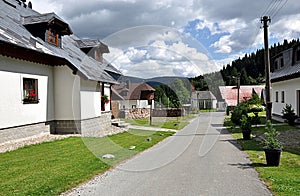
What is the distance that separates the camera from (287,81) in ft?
66.4

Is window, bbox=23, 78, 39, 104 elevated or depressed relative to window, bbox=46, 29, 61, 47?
depressed

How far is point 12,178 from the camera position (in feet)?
19.7

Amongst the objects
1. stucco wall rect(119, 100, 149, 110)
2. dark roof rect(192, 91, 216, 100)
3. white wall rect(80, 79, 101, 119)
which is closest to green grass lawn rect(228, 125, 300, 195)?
white wall rect(80, 79, 101, 119)

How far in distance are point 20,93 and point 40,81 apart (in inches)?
60.9

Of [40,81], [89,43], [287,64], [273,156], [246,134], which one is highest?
[89,43]

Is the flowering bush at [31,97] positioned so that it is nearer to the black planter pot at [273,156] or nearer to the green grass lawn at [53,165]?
the green grass lawn at [53,165]

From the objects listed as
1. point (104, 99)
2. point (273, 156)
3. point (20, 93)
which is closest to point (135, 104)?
point (104, 99)

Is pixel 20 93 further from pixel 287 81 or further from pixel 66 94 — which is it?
pixel 287 81

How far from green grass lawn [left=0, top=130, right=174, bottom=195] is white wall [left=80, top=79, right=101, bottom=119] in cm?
354

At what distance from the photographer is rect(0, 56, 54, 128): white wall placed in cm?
1029

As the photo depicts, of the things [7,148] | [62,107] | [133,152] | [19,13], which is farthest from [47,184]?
[19,13]

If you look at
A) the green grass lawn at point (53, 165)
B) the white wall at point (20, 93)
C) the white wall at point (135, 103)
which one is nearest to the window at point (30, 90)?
the white wall at point (20, 93)

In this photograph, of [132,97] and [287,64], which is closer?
[287,64]

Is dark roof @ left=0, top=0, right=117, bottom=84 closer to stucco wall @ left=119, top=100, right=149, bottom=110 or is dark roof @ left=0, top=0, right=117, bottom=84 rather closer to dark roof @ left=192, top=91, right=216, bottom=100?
stucco wall @ left=119, top=100, right=149, bottom=110
